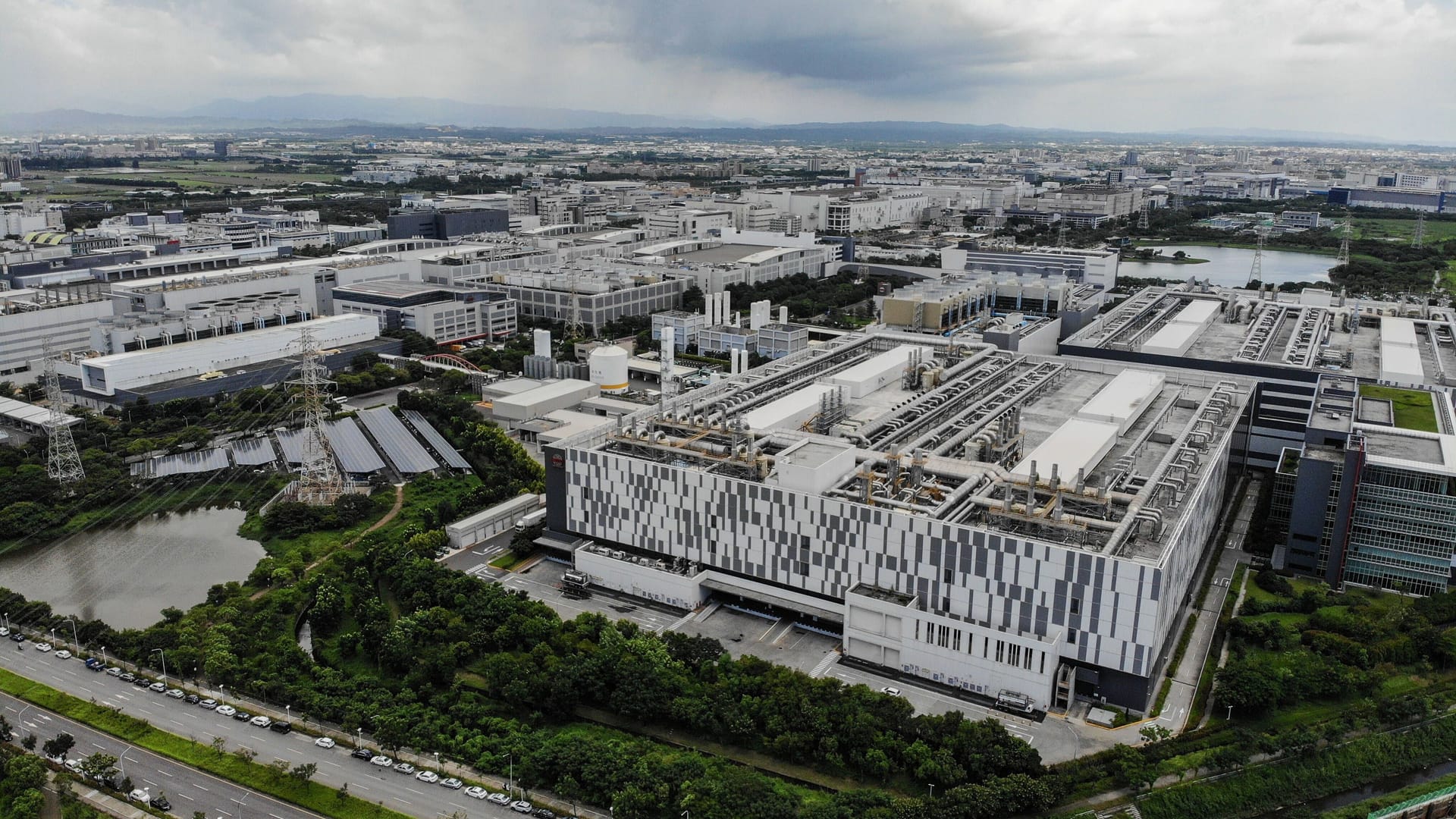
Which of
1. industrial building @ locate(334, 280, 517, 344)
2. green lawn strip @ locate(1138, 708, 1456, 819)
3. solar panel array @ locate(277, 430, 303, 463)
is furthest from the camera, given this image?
industrial building @ locate(334, 280, 517, 344)

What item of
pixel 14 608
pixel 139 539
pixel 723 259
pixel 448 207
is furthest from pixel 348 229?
pixel 14 608

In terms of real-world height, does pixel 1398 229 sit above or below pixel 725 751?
above

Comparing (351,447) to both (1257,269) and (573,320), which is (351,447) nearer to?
(573,320)

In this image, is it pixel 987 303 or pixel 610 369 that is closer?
pixel 610 369

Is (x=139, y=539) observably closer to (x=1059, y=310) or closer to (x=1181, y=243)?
(x=1059, y=310)

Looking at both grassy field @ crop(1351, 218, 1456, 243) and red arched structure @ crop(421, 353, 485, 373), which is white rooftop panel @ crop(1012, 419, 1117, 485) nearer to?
red arched structure @ crop(421, 353, 485, 373)

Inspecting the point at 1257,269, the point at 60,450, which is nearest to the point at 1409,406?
the point at 60,450

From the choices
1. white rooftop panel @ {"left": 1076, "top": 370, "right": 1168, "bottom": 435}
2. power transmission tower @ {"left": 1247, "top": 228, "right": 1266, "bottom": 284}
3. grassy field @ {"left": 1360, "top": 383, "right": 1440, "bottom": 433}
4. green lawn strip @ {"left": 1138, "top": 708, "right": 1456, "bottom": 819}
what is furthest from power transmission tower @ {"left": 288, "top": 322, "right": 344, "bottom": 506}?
power transmission tower @ {"left": 1247, "top": 228, "right": 1266, "bottom": 284}
